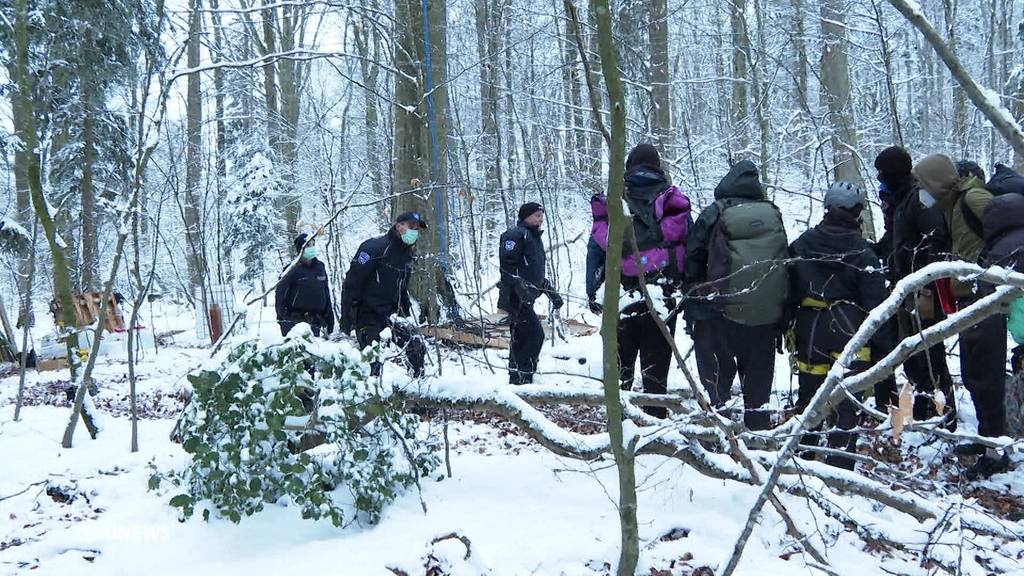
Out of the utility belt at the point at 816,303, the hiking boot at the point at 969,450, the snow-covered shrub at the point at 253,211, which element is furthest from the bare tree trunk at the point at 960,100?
the snow-covered shrub at the point at 253,211

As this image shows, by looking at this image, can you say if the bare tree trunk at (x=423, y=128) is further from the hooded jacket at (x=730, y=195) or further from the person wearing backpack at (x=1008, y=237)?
the person wearing backpack at (x=1008, y=237)

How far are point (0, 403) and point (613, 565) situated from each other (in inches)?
311

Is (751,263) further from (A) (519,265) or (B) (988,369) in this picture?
(A) (519,265)

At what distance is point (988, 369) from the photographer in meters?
3.65

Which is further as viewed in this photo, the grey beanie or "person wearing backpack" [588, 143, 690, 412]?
"person wearing backpack" [588, 143, 690, 412]

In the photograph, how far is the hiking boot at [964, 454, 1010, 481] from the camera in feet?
12.1

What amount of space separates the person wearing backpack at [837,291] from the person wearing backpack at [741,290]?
13cm

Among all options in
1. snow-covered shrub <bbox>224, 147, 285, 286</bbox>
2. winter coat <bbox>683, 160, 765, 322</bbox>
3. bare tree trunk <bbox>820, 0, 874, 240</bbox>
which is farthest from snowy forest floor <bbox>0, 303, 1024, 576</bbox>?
snow-covered shrub <bbox>224, 147, 285, 286</bbox>

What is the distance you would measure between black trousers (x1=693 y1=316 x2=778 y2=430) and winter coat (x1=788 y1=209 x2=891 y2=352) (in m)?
0.34

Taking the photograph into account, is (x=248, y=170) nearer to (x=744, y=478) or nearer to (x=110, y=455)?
(x=110, y=455)

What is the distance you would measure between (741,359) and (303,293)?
4.45 m

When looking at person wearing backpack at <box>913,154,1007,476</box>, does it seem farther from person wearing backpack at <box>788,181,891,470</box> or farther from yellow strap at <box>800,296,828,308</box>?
yellow strap at <box>800,296,828,308</box>

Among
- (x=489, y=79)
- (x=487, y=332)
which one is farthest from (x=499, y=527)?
(x=489, y=79)

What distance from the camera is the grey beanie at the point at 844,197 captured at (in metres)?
3.52
